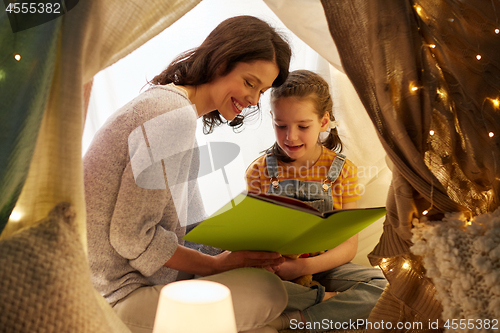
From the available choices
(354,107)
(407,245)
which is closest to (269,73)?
(354,107)

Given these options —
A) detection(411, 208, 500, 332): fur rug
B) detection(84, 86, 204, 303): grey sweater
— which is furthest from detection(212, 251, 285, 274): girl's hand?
detection(411, 208, 500, 332): fur rug

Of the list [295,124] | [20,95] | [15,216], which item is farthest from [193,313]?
[295,124]

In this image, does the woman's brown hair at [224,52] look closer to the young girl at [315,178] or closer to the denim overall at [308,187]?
the young girl at [315,178]

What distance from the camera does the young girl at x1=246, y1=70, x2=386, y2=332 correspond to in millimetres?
1116

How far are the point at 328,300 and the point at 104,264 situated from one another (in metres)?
0.63

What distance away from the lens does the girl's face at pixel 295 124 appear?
132cm

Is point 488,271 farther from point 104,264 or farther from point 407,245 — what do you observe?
point 104,264

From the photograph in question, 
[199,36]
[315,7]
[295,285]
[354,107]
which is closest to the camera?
[315,7]

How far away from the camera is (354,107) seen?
4.81 ft

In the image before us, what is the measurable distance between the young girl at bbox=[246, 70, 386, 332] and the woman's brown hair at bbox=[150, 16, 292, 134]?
0.90ft

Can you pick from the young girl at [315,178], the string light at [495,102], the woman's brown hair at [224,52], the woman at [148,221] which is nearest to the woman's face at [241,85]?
the woman's brown hair at [224,52]

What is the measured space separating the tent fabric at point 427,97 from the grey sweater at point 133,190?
16.2 inches

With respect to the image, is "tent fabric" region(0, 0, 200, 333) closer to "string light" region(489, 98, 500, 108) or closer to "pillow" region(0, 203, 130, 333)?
"pillow" region(0, 203, 130, 333)

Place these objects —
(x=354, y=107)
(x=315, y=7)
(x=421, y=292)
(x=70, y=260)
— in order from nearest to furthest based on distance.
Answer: (x=70, y=260), (x=421, y=292), (x=315, y=7), (x=354, y=107)
